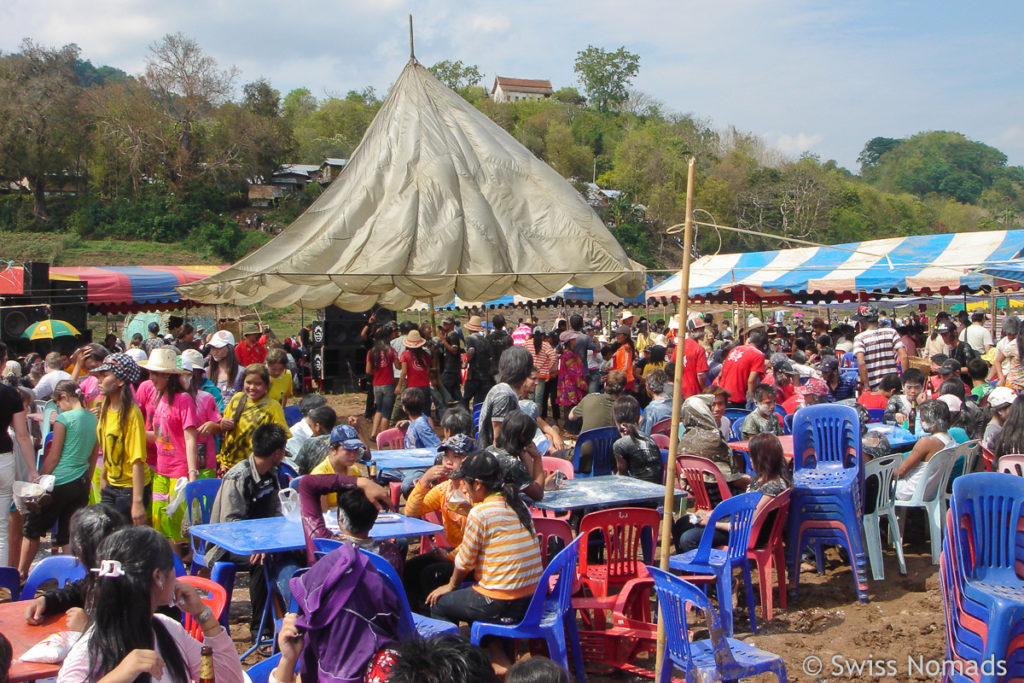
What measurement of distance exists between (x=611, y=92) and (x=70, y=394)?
108 m

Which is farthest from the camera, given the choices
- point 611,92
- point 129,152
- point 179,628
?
point 611,92

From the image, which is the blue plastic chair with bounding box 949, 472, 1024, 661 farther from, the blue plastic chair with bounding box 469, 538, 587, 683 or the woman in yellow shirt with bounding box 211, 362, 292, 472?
the woman in yellow shirt with bounding box 211, 362, 292, 472

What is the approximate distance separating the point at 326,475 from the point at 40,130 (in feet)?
159

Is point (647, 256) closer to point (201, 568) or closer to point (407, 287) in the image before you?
point (407, 287)

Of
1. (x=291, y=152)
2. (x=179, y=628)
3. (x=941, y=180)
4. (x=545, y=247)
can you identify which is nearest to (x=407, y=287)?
(x=545, y=247)

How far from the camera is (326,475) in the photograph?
157 inches

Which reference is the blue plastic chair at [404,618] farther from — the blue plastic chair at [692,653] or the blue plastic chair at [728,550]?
the blue plastic chair at [728,550]

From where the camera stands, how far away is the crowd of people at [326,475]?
2680 mm

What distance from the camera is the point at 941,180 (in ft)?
391

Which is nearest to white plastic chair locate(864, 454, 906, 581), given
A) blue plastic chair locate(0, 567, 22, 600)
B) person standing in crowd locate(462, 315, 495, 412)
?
blue plastic chair locate(0, 567, 22, 600)

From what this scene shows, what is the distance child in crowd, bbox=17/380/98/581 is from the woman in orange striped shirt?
9.07 feet

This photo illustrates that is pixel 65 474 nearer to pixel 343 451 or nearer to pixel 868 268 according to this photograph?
pixel 343 451

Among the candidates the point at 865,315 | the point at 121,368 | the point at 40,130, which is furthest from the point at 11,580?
the point at 40,130

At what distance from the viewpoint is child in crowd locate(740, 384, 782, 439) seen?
7.16 meters
